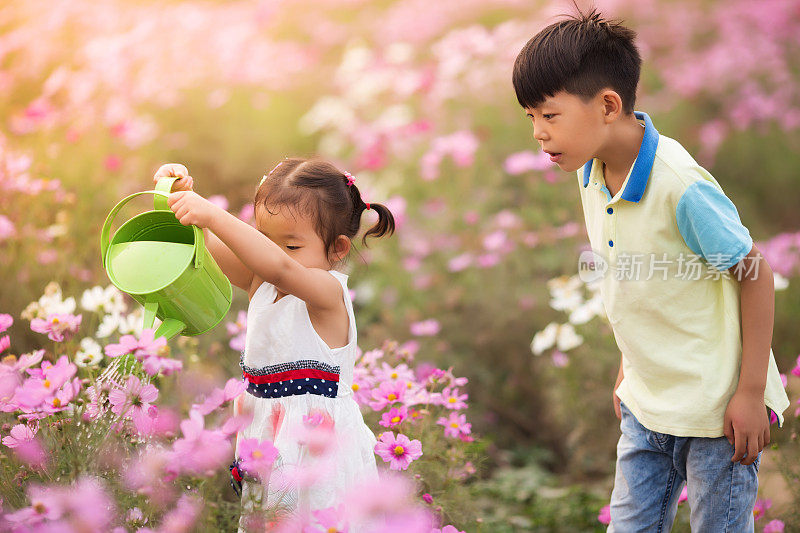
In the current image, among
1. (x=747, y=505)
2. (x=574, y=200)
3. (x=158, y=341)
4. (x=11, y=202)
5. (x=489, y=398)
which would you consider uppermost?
(x=158, y=341)

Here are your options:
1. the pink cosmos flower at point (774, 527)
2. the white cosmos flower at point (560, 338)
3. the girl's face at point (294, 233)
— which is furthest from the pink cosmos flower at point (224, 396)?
the white cosmos flower at point (560, 338)

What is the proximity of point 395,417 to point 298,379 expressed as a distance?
0.95 ft

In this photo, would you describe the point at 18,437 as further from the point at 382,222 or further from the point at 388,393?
the point at 382,222

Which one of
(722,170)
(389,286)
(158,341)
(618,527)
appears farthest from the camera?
(722,170)

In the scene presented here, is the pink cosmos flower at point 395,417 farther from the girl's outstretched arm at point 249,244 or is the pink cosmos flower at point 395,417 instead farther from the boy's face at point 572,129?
the boy's face at point 572,129

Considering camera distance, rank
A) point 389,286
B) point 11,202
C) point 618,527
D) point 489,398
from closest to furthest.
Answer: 1. point 618,527
2. point 11,202
3. point 489,398
4. point 389,286

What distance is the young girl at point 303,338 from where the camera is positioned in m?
1.50

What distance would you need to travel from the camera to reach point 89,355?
184 centimetres

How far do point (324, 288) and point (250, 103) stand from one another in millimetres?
4301

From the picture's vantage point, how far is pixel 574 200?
12.4ft

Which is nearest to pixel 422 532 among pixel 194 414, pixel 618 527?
pixel 194 414

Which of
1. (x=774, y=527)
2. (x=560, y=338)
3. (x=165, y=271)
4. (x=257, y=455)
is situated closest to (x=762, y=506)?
(x=774, y=527)

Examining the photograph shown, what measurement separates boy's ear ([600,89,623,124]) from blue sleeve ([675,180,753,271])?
220 millimetres

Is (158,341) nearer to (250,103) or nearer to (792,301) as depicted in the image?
(792,301)
